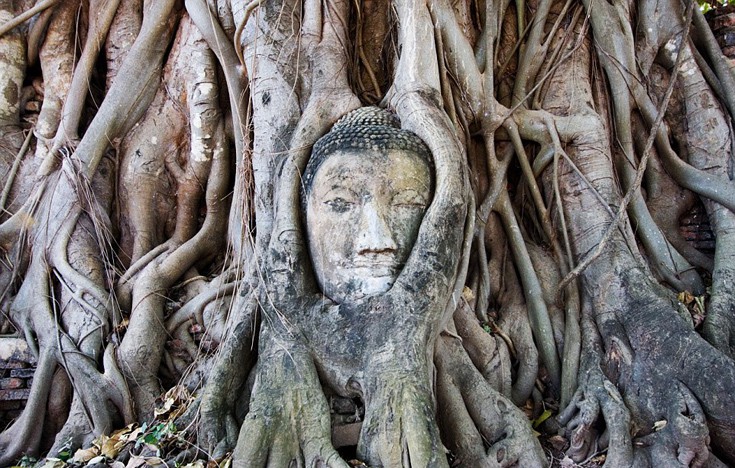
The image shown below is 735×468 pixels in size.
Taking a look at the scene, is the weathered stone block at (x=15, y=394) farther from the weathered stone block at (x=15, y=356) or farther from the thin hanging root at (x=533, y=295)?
the thin hanging root at (x=533, y=295)

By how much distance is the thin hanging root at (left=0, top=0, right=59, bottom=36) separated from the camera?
11.8 feet

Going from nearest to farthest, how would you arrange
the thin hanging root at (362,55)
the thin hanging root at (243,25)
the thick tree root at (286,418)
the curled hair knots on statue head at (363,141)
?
the thick tree root at (286,418), the curled hair knots on statue head at (363,141), the thin hanging root at (243,25), the thin hanging root at (362,55)

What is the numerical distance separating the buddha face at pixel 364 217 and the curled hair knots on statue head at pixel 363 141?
0.09 ft

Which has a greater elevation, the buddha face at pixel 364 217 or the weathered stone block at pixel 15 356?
the buddha face at pixel 364 217

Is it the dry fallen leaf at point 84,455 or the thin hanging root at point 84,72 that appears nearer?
the dry fallen leaf at point 84,455

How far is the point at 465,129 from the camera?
3.03 metres

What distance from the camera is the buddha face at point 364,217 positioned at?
237 cm

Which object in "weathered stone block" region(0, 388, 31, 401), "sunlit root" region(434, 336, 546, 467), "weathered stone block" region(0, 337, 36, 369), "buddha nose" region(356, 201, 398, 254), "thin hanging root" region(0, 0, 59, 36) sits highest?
"thin hanging root" region(0, 0, 59, 36)

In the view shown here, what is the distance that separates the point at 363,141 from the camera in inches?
97.3

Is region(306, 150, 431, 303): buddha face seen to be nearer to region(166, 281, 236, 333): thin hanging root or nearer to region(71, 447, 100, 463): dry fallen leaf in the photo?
region(166, 281, 236, 333): thin hanging root

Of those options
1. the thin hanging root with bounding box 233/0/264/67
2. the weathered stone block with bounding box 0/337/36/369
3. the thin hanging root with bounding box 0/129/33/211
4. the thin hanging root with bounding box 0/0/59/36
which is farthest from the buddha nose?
the thin hanging root with bounding box 0/0/59/36

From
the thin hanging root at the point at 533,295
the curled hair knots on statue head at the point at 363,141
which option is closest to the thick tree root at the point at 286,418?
the curled hair knots on statue head at the point at 363,141

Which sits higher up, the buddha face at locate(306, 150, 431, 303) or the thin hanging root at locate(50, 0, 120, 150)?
the thin hanging root at locate(50, 0, 120, 150)

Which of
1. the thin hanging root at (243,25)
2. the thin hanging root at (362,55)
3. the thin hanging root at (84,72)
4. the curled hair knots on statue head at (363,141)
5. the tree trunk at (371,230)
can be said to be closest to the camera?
the tree trunk at (371,230)
